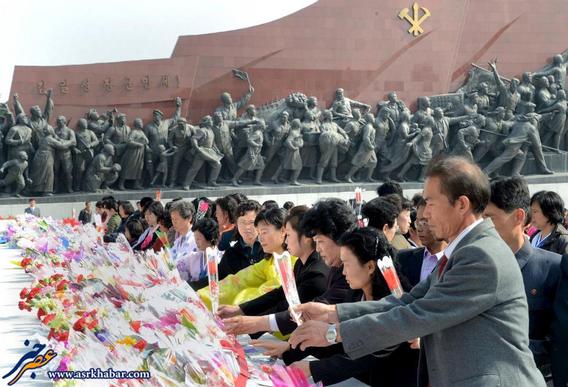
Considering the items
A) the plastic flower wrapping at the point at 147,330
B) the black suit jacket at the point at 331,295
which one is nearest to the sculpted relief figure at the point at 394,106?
the plastic flower wrapping at the point at 147,330

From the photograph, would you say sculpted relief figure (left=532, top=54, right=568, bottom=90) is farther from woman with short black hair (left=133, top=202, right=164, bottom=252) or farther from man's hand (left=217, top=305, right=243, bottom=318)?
man's hand (left=217, top=305, right=243, bottom=318)

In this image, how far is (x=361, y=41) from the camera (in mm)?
12977

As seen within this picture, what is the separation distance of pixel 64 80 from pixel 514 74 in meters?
7.17

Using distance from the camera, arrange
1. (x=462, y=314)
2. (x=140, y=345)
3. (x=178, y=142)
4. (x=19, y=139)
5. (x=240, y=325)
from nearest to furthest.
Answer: (x=462, y=314) < (x=140, y=345) < (x=240, y=325) < (x=19, y=139) < (x=178, y=142)

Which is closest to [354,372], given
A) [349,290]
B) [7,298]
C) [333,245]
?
[349,290]

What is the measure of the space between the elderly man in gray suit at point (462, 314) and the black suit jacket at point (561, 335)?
25.0 inches

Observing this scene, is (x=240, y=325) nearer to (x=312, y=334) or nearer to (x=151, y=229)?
(x=312, y=334)

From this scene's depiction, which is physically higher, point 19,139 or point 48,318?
point 19,139

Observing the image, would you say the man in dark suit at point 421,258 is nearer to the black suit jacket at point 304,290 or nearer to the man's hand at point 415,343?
the black suit jacket at point 304,290

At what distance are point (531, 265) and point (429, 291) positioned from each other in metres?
0.77

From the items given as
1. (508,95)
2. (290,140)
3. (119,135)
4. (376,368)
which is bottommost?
(376,368)

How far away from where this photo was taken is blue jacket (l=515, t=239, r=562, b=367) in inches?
80.4

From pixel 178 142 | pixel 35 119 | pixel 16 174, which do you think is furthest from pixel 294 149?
pixel 16 174

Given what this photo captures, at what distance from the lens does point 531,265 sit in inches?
81.0
